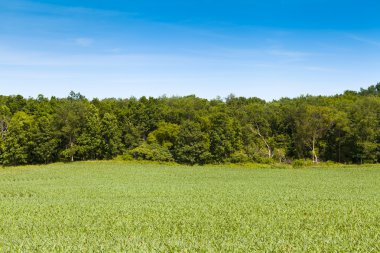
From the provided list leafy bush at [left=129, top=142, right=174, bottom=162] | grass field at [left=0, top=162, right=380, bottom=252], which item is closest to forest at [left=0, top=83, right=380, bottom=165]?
leafy bush at [left=129, top=142, right=174, bottom=162]

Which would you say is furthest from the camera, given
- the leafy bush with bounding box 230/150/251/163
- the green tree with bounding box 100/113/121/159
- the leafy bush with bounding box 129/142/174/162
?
the green tree with bounding box 100/113/121/159

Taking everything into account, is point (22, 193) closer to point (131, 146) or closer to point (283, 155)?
point (131, 146)

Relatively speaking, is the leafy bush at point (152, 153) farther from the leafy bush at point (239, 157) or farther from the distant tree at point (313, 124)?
the distant tree at point (313, 124)

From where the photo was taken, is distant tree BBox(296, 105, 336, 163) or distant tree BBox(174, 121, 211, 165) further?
distant tree BBox(296, 105, 336, 163)

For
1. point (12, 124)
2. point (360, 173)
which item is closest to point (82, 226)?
point (360, 173)

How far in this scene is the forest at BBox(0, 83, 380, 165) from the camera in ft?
247

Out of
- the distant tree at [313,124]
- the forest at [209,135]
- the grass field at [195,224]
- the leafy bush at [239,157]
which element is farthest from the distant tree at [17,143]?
the distant tree at [313,124]

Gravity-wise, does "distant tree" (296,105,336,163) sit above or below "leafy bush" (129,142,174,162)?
above

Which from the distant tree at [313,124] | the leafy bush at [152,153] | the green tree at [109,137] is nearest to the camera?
the distant tree at [313,124]

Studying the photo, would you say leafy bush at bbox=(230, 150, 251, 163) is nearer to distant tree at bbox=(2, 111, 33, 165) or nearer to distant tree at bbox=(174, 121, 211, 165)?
distant tree at bbox=(174, 121, 211, 165)

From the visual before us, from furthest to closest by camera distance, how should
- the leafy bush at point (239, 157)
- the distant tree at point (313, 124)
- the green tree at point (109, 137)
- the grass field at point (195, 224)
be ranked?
the green tree at point (109, 137) < the distant tree at point (313, 124) < the leafy bush at point (239, 157) < the grass field at point (195, 224)

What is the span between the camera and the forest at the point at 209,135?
75438 mm

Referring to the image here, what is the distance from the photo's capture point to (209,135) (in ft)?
260

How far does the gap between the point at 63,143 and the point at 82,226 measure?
67025 mm
